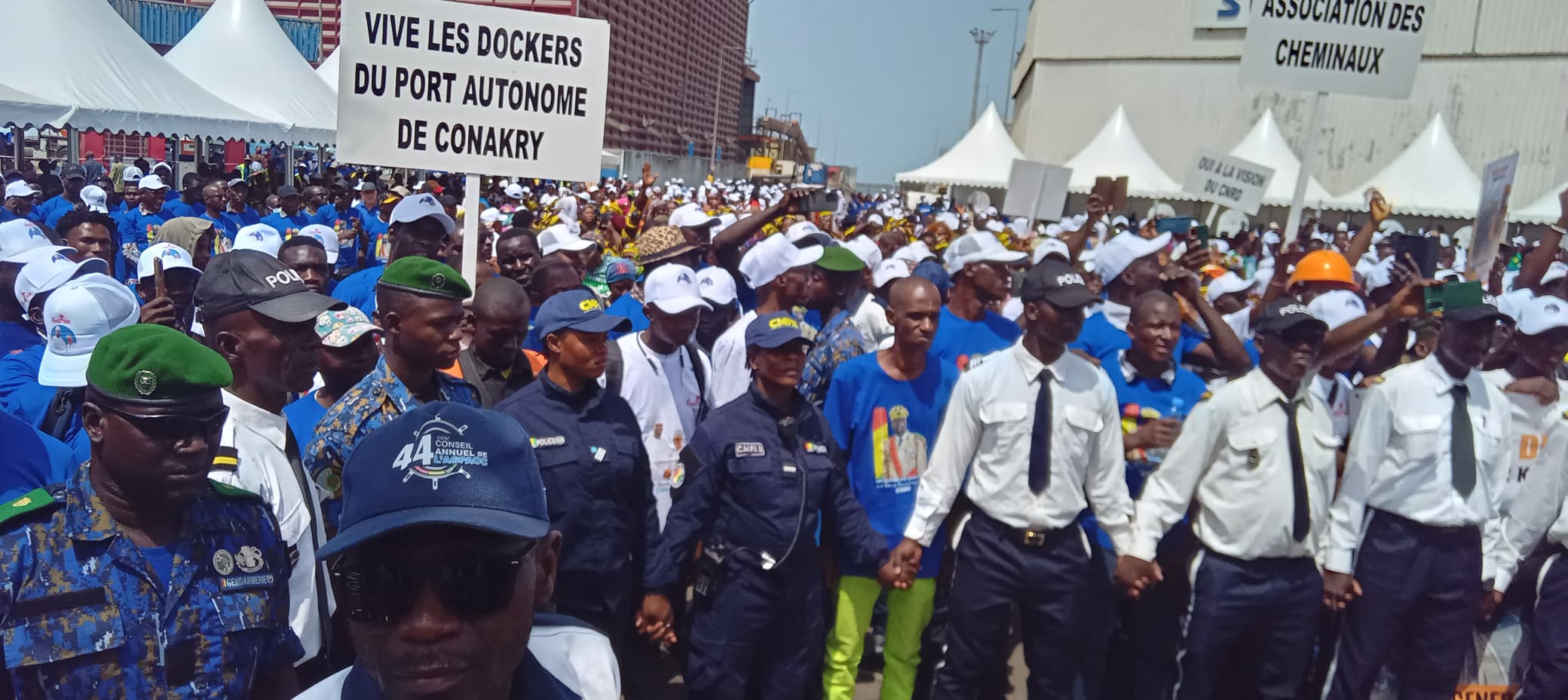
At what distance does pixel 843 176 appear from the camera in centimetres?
6300

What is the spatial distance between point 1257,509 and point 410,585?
3405 millimetres

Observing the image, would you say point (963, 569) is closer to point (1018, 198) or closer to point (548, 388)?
point (548, 388)

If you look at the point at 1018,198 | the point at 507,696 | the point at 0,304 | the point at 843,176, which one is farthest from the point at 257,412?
the point at 843,176

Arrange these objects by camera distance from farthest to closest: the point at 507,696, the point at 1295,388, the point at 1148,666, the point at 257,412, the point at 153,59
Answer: the point at 153,59 → the point at 1148,666 → the point at 1295,388 → the point at 257,412 → the point at 507,696

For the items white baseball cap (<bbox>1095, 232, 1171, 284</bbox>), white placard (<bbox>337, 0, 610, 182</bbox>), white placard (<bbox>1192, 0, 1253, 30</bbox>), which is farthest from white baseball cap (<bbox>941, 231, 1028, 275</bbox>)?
white placard (<bbox>1192, 0, 1253, 30</bbox>)

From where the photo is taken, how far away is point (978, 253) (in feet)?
16.5

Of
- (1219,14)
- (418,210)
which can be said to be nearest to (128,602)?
(418,210)

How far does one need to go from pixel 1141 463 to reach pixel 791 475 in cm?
166

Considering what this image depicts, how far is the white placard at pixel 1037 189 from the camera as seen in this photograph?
414 inches

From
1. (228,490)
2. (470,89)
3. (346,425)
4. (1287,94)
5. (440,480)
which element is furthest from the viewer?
(1287,94)

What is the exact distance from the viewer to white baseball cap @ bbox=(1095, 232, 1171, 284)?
555 cm

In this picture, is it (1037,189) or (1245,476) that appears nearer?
(1245,476)

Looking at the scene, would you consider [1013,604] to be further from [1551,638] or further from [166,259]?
[166,259]

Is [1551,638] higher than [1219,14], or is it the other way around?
[1219,14]
